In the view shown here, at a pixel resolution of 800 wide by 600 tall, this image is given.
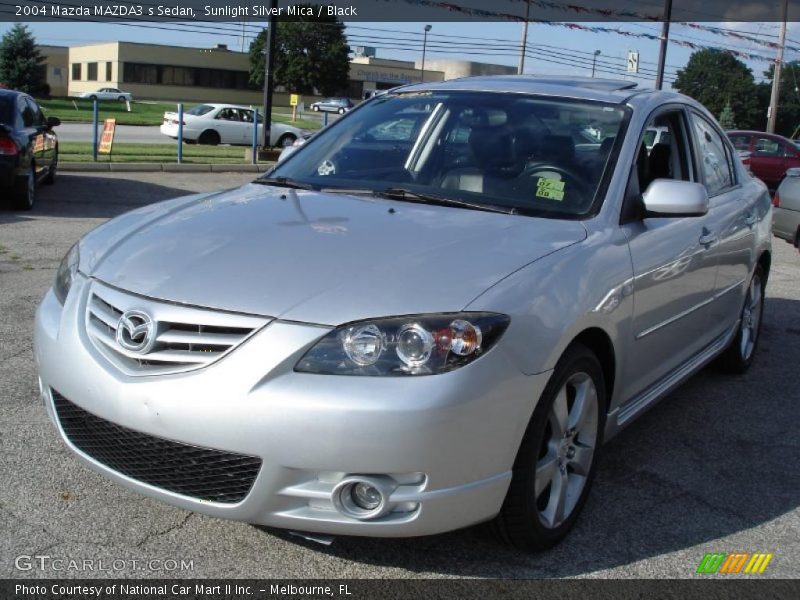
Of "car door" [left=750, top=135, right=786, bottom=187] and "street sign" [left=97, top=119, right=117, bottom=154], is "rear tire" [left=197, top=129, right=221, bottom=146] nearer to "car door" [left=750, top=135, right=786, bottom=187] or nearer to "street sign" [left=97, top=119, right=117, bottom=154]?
"street sign" [left=97, top=119, right=117, bottom=154]

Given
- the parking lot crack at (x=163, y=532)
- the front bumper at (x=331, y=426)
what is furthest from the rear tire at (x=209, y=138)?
the front bumper at (x=331, y=426)

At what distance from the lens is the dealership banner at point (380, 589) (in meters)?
2.84

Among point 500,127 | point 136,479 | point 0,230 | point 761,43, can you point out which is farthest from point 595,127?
point 761,43

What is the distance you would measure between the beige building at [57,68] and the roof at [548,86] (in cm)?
9242

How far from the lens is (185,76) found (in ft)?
271

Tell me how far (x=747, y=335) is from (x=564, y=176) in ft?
8.38

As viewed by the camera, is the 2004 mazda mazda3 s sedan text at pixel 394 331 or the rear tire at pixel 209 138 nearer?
the 2004 mazda mazda3 s sedan text at pixel 394 331

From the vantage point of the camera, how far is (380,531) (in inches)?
108

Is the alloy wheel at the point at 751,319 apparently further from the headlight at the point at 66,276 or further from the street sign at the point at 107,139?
the street sign at the point at 107,139

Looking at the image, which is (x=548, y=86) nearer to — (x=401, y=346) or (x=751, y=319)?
(x=401, y=346)

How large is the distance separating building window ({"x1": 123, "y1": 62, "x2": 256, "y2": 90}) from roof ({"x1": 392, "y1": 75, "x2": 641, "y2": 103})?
81683 millimetres

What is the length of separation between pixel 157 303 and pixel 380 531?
0.99 metres

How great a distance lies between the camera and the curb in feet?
54.3

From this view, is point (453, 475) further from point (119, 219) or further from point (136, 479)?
point (119, 219)
